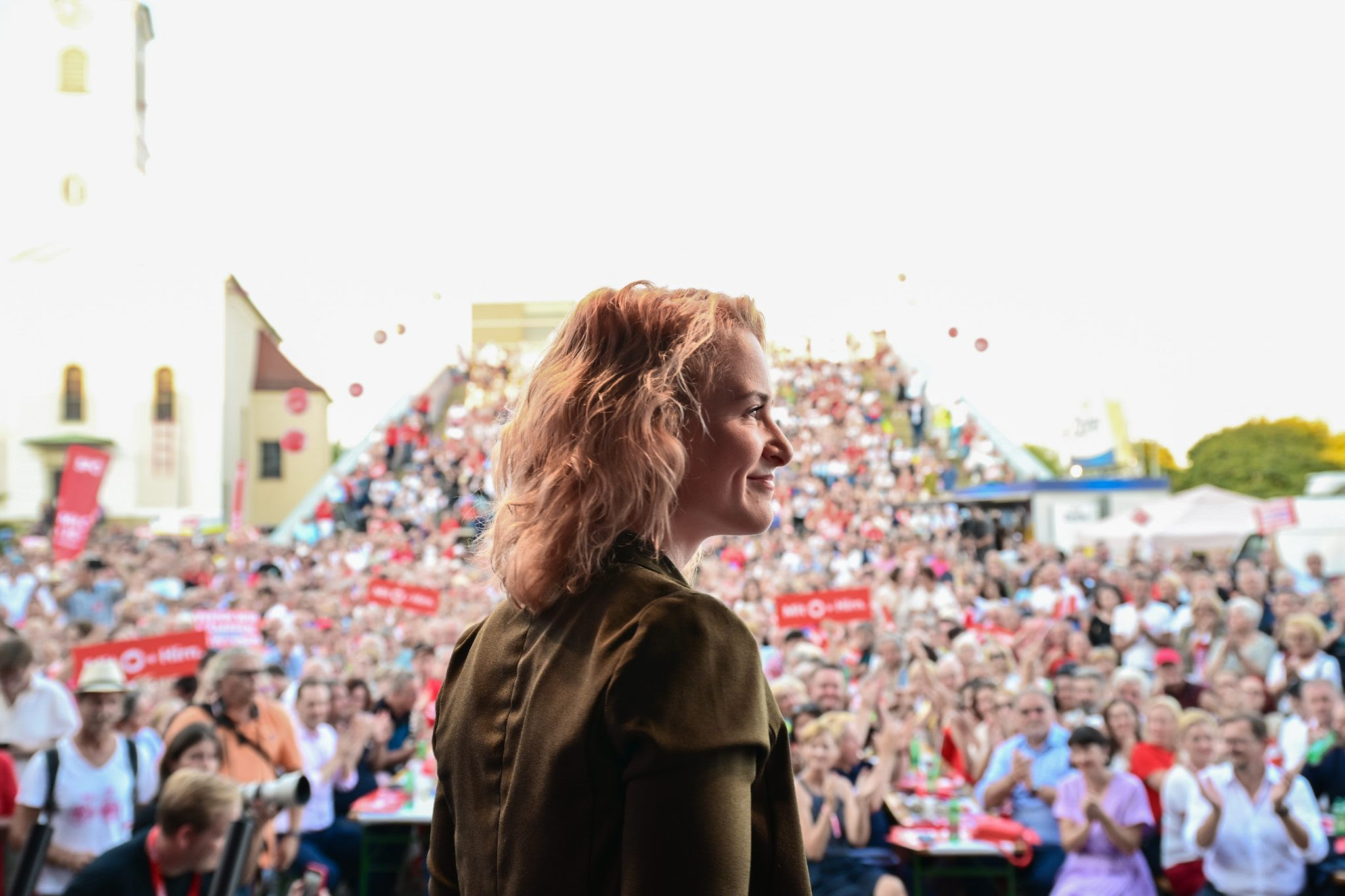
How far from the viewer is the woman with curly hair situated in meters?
1.12

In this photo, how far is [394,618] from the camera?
1403 cm

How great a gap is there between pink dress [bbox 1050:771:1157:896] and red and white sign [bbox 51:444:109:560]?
11555mm

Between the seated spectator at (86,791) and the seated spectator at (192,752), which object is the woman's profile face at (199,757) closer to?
the seated spectator at (192,752)

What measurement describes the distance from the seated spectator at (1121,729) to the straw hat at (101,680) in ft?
17.1

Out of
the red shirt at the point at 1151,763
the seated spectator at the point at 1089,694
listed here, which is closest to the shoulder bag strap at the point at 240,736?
the red shirt at the point at 1151,763

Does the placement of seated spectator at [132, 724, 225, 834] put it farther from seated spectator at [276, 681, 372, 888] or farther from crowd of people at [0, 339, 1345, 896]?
seated spectator at [276, 681, 372, 888]

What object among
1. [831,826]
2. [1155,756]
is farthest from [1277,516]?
[831,826]

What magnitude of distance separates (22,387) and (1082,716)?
156 feet

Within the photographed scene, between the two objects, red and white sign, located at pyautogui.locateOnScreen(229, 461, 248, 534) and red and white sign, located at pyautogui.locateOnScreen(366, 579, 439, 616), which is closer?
red and white sign, located at pyautogui.locateOnScreen(366, 579, 439, 616)

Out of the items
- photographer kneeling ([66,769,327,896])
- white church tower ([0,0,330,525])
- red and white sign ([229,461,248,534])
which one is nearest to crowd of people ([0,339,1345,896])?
photographer kneeling ([66,769,327,896])

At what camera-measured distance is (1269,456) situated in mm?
73375

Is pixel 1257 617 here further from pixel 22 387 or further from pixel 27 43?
pixel 27 43

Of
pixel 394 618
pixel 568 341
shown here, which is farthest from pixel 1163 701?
pixel 394 618

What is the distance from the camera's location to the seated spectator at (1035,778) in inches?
267
